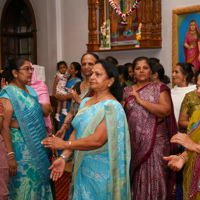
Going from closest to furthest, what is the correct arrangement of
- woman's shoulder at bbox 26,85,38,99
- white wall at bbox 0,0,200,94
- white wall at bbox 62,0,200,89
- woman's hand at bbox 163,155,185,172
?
1. woman's hand at bbox 163,155,185,172
2. woman's shoulder at bbox 26,85,38,99
3. white wall at bbox 62,0,200,89
4. white wall at bbox 0,0,200,94

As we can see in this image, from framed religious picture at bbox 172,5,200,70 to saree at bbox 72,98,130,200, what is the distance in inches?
123

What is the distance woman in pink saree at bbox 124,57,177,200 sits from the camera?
330cm

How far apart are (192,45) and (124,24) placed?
1.39 m

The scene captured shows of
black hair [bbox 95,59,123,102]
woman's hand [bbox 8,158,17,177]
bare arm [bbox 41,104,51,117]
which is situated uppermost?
black hair [bbox 95,59,123,102]

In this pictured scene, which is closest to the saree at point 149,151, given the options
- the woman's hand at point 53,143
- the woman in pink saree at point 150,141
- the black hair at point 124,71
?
the woman in pink saree at point 150,141

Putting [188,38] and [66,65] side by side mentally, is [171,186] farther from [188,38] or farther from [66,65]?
[66,65]

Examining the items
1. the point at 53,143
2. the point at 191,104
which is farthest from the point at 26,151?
the point at 191,104

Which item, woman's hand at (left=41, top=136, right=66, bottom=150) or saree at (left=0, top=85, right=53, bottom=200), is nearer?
woman's hand at (left=41, top=136, right=66, bottom=150)

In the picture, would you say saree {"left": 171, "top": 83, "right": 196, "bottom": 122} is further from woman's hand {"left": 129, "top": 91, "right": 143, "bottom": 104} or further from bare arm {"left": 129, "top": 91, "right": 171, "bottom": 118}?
woman's hand {"left": 129, "top": 91, "right": 143, "bottom": 104}

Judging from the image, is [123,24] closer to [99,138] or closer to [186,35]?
[186,35]

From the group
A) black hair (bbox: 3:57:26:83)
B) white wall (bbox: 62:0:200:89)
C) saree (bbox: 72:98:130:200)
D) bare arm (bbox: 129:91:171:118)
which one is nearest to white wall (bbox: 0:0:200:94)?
white wall (bbox: 62:0:200:89)

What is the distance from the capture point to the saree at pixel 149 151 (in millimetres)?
3305

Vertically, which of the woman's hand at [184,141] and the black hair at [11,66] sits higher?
the black hair at [11,66]

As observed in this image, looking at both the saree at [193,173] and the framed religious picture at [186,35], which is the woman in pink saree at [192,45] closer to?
the framed religious picture at [186,35]
